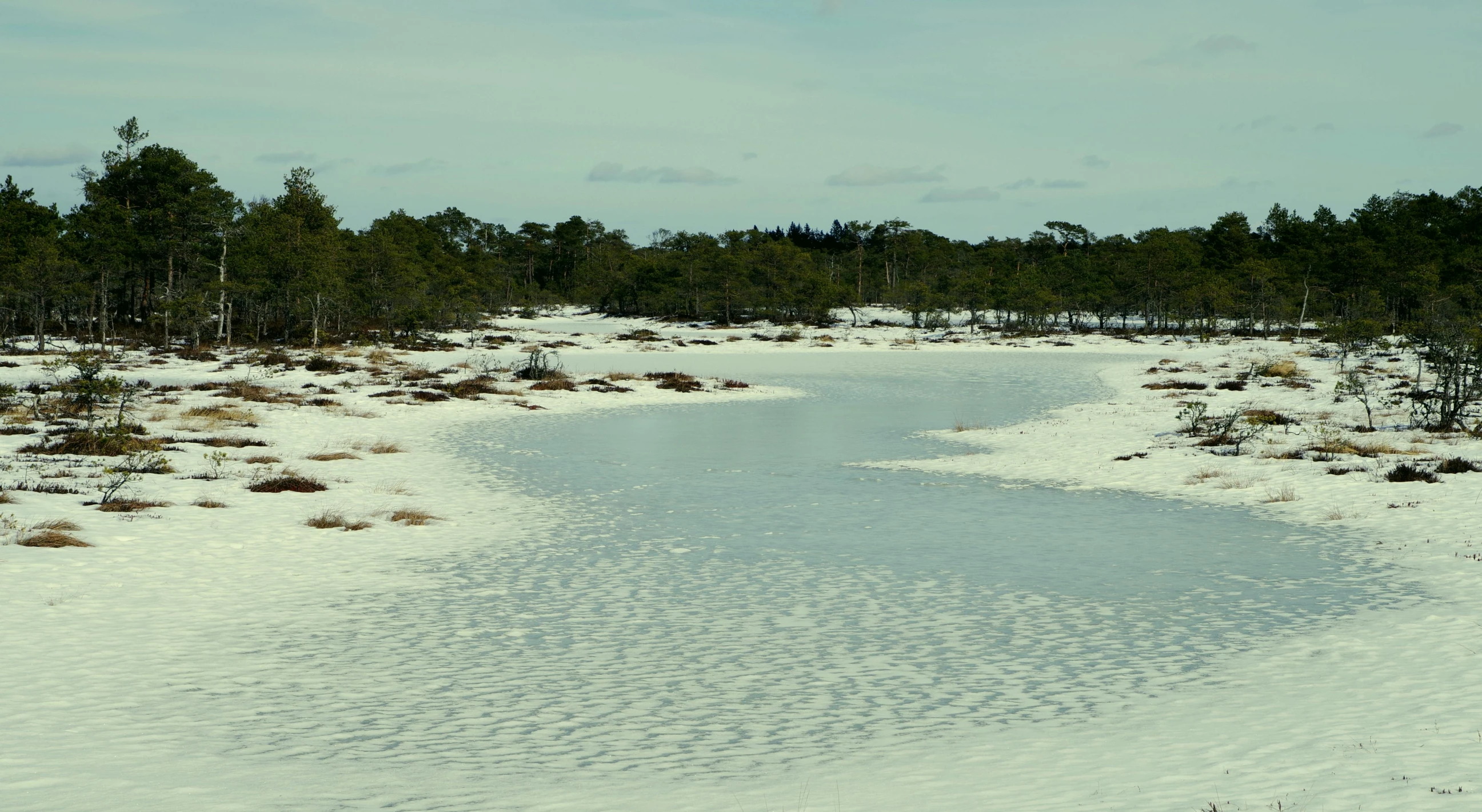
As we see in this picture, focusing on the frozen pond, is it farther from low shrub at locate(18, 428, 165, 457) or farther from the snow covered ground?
low shrub at locate(18, 428, 165, 457)

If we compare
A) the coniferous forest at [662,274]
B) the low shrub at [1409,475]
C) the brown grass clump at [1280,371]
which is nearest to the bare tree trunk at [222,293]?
the coniferous forest at [662,274]

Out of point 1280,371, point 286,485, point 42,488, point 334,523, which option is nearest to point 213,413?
point 286,485

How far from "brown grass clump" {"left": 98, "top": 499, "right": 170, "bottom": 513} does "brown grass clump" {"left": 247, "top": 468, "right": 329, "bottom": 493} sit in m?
2.06

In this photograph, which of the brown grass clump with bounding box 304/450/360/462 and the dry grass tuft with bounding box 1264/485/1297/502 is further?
the brown grass clump with bounding box 304/450/360/462

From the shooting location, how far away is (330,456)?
80.6 ft

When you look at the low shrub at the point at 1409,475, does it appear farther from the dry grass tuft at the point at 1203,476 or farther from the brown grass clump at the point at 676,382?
the brown grass clump at the point at 676,382

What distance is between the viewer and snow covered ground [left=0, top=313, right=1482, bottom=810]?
7.04 metres

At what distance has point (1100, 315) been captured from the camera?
367ft

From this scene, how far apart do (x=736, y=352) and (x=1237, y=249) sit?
6825 centimetres

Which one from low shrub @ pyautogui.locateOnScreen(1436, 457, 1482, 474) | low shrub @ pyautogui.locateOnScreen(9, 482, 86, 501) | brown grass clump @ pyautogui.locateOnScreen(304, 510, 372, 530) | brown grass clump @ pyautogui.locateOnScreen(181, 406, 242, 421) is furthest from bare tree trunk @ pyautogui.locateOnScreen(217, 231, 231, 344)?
low shrub @ pyautogui.locateOnScreen(1436, 457, 1482, 474)

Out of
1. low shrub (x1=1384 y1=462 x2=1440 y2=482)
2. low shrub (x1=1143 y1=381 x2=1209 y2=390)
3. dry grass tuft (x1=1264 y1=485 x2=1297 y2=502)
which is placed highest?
low shrub (x1=1143 y1=381 x2=1209 y2=390)

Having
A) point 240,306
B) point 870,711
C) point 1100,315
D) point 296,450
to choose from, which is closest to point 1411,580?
point 870,711

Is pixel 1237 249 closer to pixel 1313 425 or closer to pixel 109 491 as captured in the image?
pixel 1313 425

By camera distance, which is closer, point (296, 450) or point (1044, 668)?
point (1044, 668)
